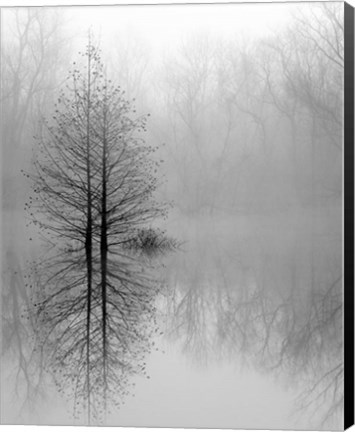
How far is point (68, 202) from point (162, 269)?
2.64 ft

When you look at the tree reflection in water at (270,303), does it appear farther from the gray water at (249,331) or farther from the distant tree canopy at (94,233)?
the distant tree canopy at (94,233)

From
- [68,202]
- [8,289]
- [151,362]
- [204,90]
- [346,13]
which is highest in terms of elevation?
[346,13]

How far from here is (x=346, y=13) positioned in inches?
249

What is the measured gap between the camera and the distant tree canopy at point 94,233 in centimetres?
641

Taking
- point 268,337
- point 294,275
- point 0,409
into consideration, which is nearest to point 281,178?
point 294,275

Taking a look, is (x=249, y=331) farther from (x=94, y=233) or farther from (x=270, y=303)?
(x=94, y=233)

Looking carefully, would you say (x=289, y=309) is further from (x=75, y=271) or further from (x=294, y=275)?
(x=75, y=271)

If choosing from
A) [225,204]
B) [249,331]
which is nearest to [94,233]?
[225,204]

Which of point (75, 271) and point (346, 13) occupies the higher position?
point (346, 13)

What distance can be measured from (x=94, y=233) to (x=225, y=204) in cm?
92

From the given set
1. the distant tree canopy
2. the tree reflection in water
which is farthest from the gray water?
the distant tree canopy

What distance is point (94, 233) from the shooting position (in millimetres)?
6496

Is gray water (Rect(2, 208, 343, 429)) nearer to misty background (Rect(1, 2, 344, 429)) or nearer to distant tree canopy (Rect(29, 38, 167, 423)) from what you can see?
misty background (Rect(1, 2, 344, 429))

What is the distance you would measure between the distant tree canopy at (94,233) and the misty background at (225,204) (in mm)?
97
